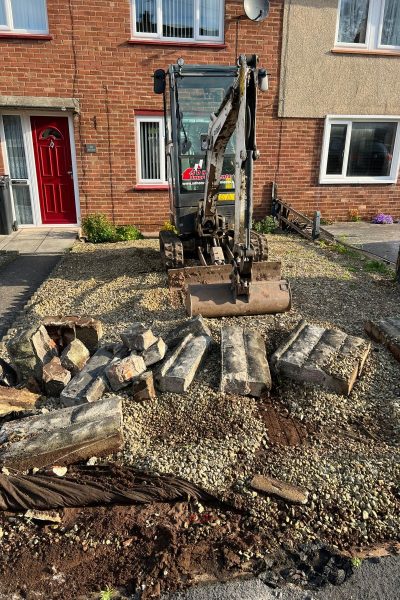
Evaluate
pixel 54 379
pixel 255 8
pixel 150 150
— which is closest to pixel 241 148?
pixel 54 379

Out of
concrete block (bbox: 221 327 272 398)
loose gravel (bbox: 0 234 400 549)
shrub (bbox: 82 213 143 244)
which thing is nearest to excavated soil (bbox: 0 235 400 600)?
loose gravel (bbox: 0 234 400 549)

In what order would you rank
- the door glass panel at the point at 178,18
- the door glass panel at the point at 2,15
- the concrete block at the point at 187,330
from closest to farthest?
1. the concrete block at the point at 187,330
2. the door glass panel at the point at 2,15
3. the door glass panel at the point at 178,18

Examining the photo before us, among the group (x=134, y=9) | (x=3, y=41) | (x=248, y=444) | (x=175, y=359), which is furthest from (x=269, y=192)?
(x=248, y=444)

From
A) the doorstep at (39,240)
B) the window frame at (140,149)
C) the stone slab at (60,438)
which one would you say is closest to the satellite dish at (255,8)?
the window frame at (140,149)

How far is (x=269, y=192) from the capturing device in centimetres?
1091

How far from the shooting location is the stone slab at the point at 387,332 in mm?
4414

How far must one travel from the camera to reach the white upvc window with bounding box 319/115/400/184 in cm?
1084

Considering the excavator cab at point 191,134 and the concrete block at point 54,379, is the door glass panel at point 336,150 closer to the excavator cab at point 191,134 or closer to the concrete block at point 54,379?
the excavator cab at point 191,134

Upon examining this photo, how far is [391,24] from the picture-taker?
1036cm

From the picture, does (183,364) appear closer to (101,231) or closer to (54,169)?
(101,231)

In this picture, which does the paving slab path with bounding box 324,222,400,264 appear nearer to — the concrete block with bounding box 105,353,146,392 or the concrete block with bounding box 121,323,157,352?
the concrete block with bounding box 121,323,157,352

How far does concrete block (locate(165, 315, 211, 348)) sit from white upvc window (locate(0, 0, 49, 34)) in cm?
800

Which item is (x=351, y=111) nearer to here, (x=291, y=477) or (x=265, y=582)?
(x=291, y=477)

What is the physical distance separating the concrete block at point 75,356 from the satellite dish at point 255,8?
21.0 ft
